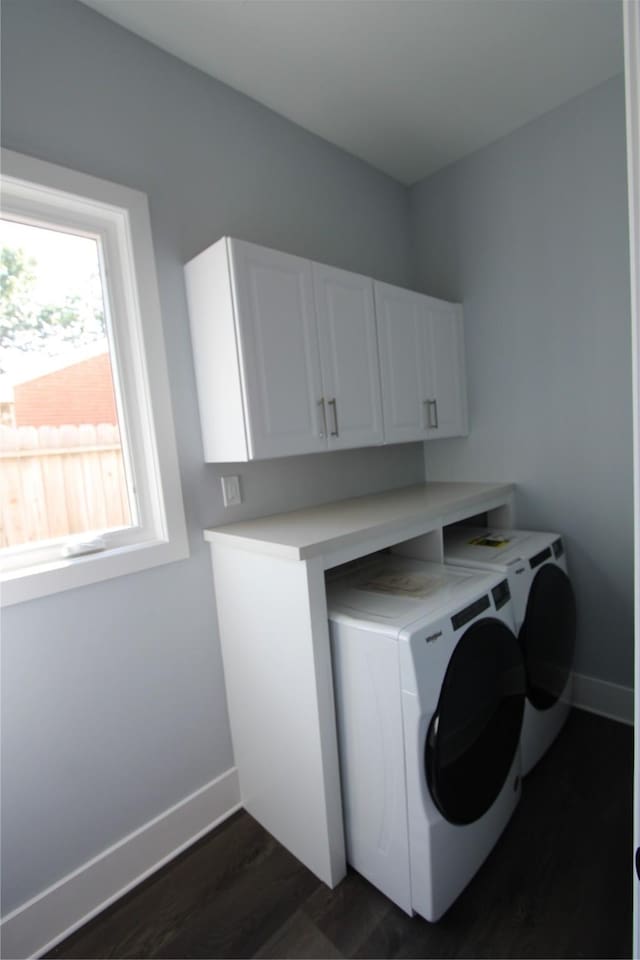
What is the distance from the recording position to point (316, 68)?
160 centimetres

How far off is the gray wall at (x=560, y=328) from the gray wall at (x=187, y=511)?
945mm

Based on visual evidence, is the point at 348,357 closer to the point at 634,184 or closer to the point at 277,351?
the point at 277,351

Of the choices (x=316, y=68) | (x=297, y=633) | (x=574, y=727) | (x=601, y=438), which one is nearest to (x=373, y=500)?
(x=297, y=633)

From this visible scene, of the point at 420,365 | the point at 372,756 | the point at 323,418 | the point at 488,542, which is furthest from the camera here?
the point at 420,365

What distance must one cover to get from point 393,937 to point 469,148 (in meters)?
3.14

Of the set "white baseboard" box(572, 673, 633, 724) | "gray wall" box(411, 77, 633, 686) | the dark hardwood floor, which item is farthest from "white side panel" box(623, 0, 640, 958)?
"white baseboard" box(572, 673, 633, 724)

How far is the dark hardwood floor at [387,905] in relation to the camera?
1.17m

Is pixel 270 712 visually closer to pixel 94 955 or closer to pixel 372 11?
pixel 94 955

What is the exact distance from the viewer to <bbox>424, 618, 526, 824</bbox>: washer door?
1.17m

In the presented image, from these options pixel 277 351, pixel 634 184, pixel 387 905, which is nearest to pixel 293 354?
pixel 277 351

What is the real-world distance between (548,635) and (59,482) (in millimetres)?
1863

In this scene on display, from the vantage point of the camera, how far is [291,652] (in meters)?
1.34

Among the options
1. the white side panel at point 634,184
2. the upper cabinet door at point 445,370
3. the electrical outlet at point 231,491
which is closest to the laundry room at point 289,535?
the electrical outlet at point 231,491

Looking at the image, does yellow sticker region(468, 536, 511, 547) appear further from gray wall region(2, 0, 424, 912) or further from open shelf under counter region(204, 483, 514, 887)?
gray wall region(2, 0, 424, 912)
